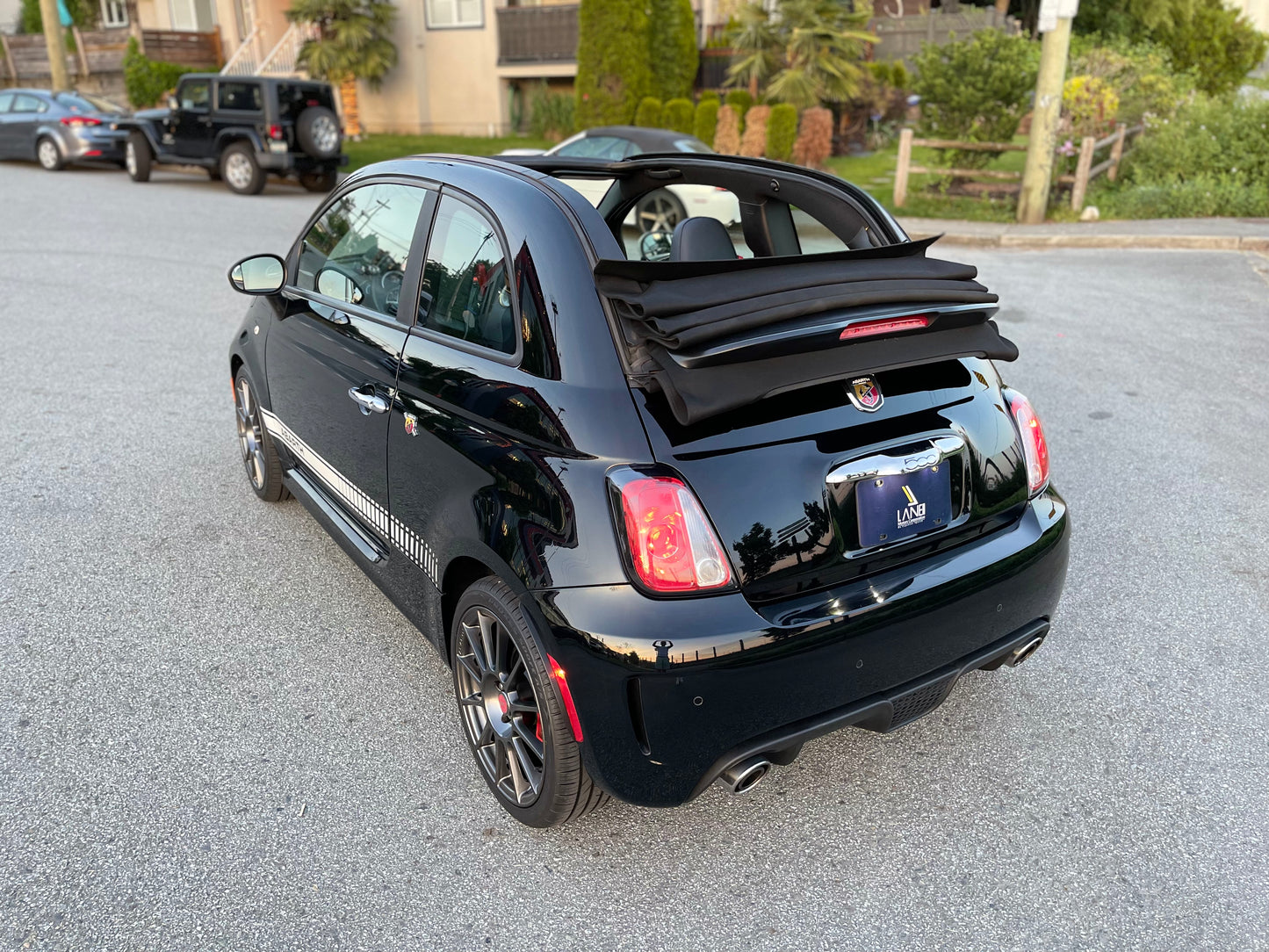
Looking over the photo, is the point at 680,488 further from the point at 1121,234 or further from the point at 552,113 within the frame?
the point at 552,113

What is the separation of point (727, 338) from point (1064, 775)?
1790 millimetres

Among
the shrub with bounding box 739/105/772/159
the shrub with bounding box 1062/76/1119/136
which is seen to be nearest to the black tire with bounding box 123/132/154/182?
the shrub with bounding box 739/105/772/159

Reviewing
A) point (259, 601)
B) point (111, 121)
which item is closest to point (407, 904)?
point (259, 601)

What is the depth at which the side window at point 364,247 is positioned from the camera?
335 cm

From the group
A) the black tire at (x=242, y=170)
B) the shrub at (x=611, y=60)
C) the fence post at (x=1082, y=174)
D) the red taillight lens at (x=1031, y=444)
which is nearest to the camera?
the red taillight lens at (x=1031, y=444)

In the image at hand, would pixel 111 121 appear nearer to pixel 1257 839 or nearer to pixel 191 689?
pixel 191 689

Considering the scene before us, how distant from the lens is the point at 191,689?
3.43 meters

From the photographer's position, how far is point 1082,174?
13781mm

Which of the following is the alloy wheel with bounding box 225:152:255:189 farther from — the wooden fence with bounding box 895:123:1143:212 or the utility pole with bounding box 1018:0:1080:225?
the utility pole with bounding box 1018:0:1080:225

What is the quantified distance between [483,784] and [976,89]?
47.2 ft

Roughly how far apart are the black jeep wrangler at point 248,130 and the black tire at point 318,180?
0.02 meters

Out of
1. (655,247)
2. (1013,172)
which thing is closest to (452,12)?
(1013,172)

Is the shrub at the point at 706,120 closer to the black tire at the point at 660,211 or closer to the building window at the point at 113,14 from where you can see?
the black tire at the point at 660,211

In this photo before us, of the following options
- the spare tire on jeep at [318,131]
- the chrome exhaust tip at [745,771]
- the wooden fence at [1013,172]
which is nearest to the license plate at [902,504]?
the chrome exhaust tip at [745,771]
